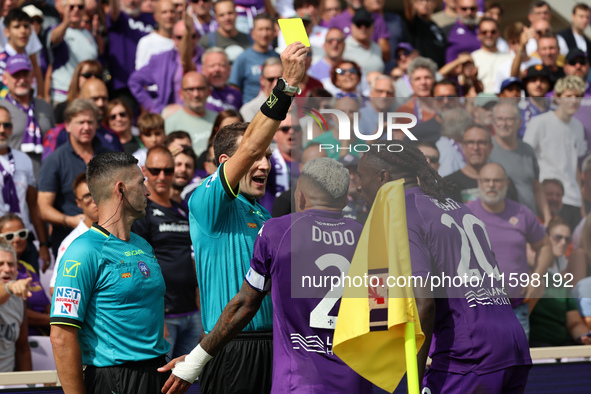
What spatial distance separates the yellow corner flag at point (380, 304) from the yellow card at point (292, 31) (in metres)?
0.81

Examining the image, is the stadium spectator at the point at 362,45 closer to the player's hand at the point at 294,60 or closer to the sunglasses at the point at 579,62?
the sunglasses at the point at 579,62

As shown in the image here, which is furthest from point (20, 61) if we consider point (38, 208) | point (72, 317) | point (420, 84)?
point (72, 317)

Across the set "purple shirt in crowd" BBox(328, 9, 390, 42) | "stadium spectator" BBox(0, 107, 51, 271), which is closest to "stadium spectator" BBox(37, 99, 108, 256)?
"stadium spectator" BBox(0, 107, 51, 271)

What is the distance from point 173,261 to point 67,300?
279 cm

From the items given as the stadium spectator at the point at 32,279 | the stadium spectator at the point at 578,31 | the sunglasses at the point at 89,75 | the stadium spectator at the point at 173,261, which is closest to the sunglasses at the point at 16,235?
the stadium spectator at the point at 32,279

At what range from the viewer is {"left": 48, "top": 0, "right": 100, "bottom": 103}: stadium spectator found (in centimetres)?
926

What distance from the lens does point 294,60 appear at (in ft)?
11.7

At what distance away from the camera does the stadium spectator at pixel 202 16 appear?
35.5 feet

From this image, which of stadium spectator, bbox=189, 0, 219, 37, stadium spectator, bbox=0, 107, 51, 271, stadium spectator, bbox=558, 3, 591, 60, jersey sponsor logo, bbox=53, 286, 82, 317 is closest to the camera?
jersey sponsor logo, bbox=53, 286, 82, 317

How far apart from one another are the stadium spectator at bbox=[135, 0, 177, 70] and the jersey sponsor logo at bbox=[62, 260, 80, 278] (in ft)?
20.4

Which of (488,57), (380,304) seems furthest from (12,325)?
(488,57)

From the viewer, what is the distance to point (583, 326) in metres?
6.71

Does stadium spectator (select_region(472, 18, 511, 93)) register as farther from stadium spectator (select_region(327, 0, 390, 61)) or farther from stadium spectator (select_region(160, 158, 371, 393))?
stadium spectator (select_region(160, 158, 371, 393))

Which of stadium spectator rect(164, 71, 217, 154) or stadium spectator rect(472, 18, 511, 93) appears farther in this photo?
stadium spectator rect(472, 18, 511, 93)
